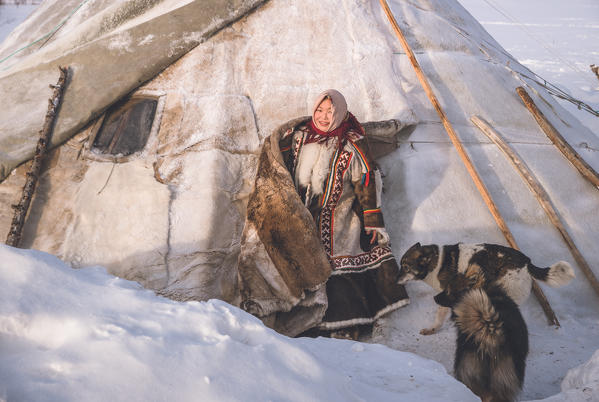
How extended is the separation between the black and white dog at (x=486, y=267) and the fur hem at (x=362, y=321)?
270mm

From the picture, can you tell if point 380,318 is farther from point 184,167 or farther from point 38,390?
point 38,390

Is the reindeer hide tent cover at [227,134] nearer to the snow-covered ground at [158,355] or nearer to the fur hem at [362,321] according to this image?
the fur hem at [362,321]

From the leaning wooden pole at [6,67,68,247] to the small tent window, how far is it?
310 mm

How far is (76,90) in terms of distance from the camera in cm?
311

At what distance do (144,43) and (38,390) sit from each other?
284cm

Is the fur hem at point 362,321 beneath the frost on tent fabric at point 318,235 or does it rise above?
beneath

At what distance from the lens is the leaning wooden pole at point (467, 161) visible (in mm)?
2596

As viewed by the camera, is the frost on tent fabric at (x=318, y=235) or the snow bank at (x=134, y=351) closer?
the snow bank at (x=134, y=351)

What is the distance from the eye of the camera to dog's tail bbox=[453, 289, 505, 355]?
5.75 ft

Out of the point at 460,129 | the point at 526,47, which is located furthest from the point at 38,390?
the point at 526,47

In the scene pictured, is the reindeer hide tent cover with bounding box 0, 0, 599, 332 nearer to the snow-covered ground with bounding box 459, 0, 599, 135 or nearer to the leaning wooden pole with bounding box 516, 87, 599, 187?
the leaning wooden pole with bounding box 516, 87, 599, 187

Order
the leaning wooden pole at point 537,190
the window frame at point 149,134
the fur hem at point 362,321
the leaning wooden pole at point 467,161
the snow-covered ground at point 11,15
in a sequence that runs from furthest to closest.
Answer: the snow-covered ground at point 11,15
the window frame at point 149,134
the leaning wooden pole at point 537,190
the leaning wooden pole at point 467,161
the fur hem at point 362,321

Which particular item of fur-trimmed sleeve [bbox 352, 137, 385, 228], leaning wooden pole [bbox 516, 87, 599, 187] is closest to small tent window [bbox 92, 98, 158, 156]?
fur-trimmed sleeve [bbox 352, 137, 385, 228]

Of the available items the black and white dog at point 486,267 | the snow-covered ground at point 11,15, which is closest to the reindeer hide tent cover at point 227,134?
the black and white dog at point 486,267
